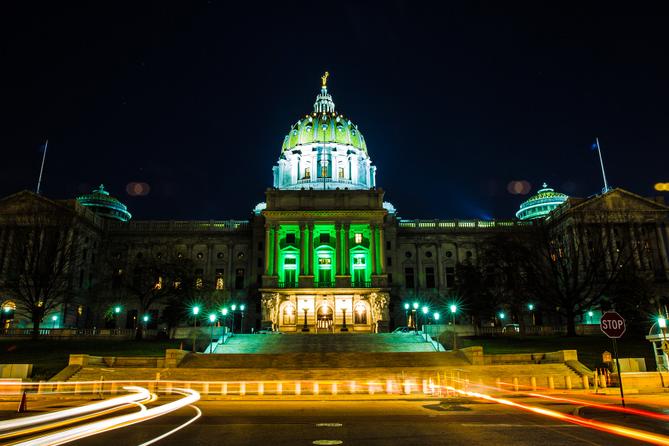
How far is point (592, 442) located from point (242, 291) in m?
69.2

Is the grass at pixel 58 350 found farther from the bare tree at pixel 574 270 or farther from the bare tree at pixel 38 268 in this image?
the bare tree at pixel 574 270

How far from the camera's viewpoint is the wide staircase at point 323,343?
44938 millimetres

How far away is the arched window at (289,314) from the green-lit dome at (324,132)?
3661 cm

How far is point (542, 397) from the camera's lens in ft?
72.9

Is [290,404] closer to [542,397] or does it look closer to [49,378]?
[542,397]

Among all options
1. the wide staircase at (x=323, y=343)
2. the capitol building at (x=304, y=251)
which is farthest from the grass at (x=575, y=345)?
the capitol building at (x=304, y=251)

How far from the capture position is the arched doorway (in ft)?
219

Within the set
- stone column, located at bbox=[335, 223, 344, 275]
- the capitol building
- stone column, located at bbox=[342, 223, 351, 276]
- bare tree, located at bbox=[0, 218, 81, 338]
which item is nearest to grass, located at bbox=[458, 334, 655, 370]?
the capitol building

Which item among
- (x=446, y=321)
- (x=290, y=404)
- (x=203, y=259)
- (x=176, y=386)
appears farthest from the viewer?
(x=203, y=259)

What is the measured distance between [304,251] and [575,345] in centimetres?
3758

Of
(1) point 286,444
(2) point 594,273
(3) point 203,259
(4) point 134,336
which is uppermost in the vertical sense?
(3) point 203,259

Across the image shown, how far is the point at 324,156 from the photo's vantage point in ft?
307

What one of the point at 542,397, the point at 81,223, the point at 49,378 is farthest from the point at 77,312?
the point at 542,397

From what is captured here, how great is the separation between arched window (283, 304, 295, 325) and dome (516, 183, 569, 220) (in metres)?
54.3
